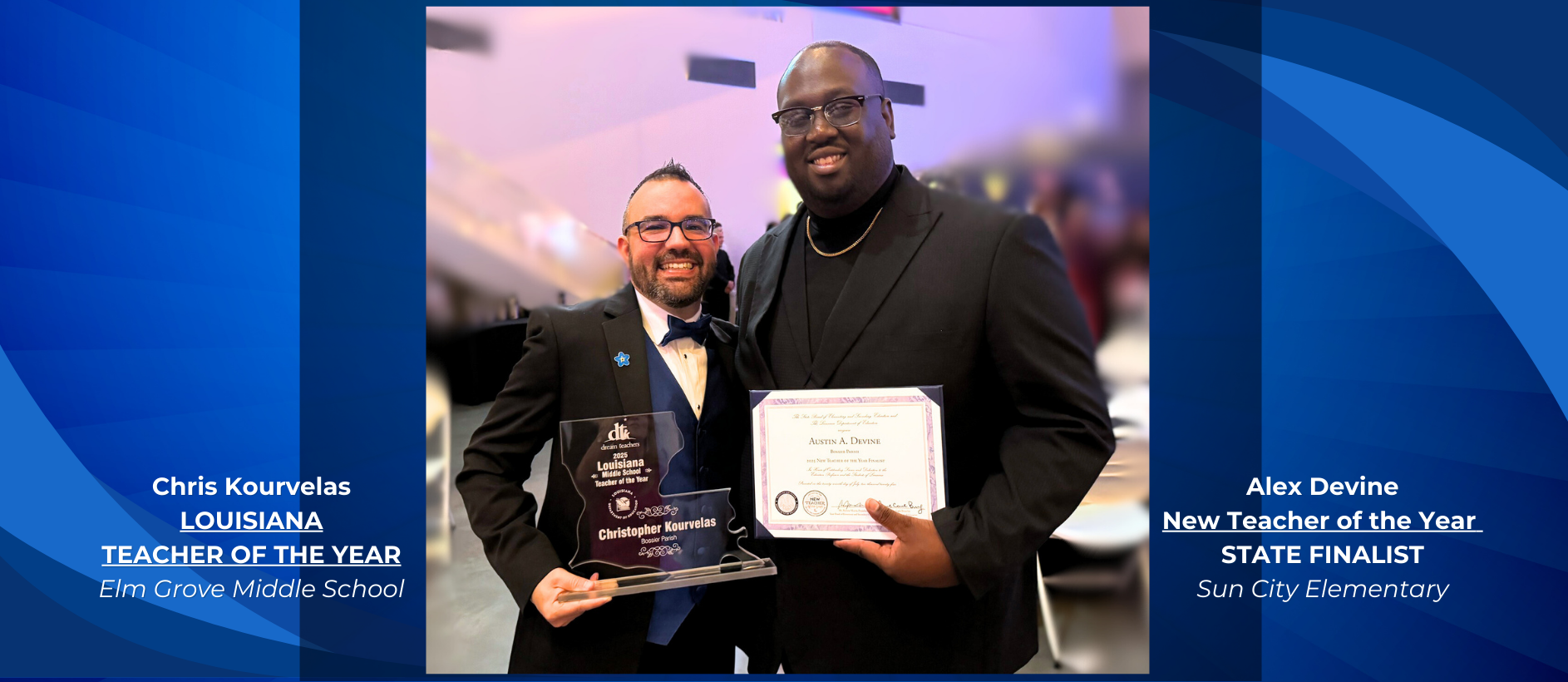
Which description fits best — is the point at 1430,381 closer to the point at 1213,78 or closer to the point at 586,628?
the point at 1213,78

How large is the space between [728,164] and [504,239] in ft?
3.06

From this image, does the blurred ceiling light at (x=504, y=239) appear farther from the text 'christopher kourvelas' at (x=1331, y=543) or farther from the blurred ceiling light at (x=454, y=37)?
the text 'christopher kourvelas' at (x=1331, y=543)

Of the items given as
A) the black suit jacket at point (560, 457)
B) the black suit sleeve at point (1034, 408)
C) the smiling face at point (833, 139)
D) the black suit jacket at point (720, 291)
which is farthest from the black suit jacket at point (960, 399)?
the black suit jacket at point (720, 291)

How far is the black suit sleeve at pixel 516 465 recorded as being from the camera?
260 cm

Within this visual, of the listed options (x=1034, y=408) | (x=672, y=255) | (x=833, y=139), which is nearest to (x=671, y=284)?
(x=672, y=255)

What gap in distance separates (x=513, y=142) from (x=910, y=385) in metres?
1.92

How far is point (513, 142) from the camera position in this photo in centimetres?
325

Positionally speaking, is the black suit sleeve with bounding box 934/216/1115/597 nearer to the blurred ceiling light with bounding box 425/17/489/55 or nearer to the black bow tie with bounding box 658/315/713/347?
the black bow tie with bounding box 658/315/713/347

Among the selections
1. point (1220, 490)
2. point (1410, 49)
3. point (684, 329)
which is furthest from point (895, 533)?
point (1410, 49)

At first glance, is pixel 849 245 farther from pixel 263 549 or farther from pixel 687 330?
pixel 263 549

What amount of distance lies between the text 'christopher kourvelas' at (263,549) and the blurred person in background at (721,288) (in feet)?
5.46

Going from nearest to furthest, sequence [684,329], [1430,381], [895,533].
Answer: [895,533]
[684,329]
[1430,381]

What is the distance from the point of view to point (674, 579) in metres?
2.57

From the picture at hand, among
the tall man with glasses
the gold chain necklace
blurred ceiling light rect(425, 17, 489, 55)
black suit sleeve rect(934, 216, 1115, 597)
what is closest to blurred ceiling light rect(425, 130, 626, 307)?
blurred ceiling light rect(425, 17, 489, 55)
